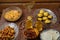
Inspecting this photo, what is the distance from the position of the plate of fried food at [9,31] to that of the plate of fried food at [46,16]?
0.72ft

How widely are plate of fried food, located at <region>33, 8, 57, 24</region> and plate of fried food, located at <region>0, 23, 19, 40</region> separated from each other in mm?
220

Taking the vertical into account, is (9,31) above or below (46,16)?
below

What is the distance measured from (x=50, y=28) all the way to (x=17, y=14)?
33 cm

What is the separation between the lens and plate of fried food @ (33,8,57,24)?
1320 millimetres

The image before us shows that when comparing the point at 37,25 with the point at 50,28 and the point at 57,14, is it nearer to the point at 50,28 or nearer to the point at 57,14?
the point at 50,28

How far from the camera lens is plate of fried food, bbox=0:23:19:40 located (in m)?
1.22

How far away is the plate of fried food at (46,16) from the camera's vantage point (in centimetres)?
132

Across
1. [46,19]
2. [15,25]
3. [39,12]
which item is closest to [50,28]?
[46,19]

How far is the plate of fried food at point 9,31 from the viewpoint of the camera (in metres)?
1.22

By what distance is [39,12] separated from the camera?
4.55 ft

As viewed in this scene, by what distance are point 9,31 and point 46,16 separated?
35 cm

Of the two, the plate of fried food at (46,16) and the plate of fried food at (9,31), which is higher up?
the plate of fried food at (46,16)

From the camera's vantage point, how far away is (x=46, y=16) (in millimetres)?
1353

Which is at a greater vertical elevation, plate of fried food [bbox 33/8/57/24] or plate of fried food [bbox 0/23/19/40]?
plate of fried food [bbox 33/8/57/24]
